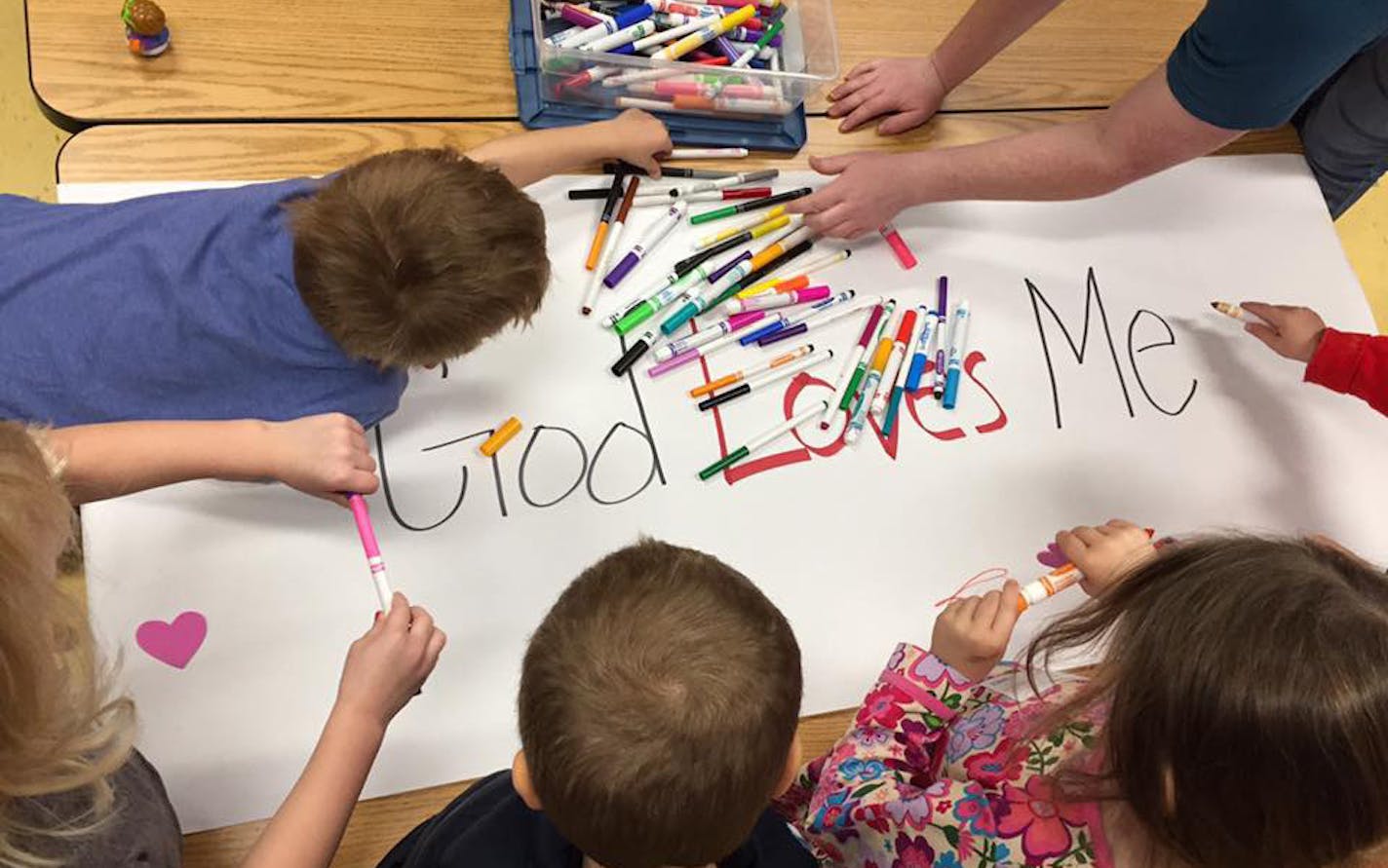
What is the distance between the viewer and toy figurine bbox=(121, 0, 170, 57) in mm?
889

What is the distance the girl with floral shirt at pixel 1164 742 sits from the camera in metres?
0.56

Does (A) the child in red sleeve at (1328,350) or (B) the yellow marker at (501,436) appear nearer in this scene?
(B) the yellow marker at (501,436)

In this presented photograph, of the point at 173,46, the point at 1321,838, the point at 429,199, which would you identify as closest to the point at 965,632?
the point at 1321,838

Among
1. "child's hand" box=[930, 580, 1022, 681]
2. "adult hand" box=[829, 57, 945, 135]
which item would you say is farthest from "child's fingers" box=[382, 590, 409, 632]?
"adult hand" box=[829, 57, 945, 135]

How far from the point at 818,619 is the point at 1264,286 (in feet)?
1.98

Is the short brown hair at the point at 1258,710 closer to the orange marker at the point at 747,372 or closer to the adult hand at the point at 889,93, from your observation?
the orange marker at the point at 747,372

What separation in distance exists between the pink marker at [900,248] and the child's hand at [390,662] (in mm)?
567

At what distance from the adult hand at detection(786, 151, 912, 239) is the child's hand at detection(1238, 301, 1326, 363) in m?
0.36

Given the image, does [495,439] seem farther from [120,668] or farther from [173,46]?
[173,46]

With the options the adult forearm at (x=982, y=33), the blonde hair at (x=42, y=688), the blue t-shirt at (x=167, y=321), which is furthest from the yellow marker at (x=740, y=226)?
the blonde hair at (x=42, y=688)

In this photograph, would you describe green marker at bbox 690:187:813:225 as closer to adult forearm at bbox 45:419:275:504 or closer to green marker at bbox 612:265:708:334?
green marker at bbox 612:265:708:334

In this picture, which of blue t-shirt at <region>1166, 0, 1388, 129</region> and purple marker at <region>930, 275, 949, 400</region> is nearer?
blue t-shirt at <region>1166, 0, 1388, 129</region>

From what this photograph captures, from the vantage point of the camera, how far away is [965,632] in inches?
32.7

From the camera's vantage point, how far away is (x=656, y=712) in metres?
0.54
